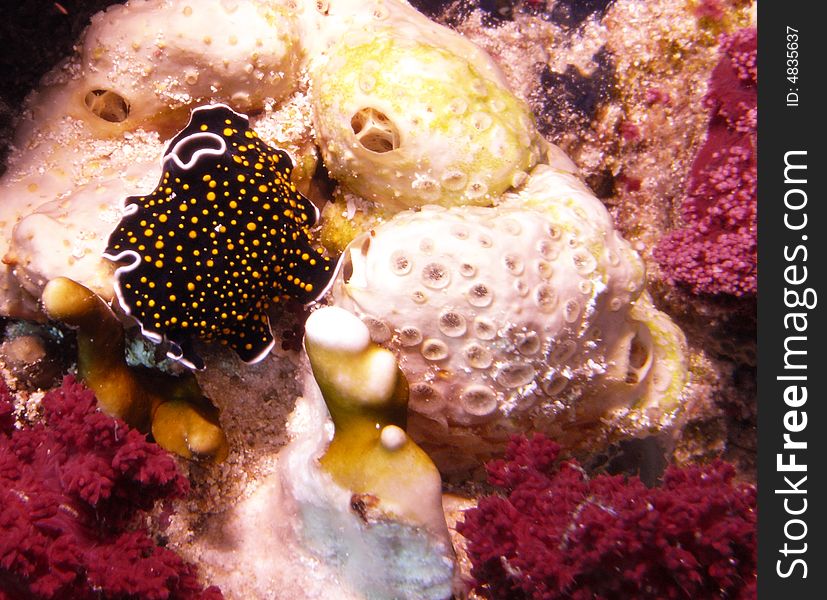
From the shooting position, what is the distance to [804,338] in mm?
2709

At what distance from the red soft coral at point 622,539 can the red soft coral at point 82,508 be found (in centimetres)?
149

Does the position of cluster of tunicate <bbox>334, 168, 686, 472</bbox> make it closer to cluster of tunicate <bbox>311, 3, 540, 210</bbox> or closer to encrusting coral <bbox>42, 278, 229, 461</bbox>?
cluster of tunicate <bbox>311, 3, 540, 210</bbox>

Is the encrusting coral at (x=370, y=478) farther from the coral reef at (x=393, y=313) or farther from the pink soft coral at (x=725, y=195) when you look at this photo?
the pink soft coral at (x=725, y=195)

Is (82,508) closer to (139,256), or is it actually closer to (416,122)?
(139,256)

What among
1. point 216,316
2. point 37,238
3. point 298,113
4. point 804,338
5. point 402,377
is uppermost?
point 298,113

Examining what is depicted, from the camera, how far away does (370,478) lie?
2566 millimetres

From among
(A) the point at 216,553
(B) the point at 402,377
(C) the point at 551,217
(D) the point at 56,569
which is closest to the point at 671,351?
(C) the point at 551,217

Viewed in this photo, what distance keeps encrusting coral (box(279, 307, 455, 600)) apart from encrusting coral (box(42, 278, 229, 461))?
654 mm

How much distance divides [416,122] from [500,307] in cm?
114

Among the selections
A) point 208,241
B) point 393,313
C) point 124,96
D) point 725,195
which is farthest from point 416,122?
point 725,195

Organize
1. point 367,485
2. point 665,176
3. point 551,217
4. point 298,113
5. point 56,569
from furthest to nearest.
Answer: point 665,176 < point 298,113 < point 551,217 < point 367,485 < point 56,569

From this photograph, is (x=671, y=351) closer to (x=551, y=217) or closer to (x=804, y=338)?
(x=804, y=338)

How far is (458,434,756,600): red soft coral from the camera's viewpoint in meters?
2.20

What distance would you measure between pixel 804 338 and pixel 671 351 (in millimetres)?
903
